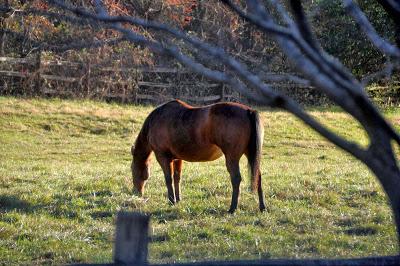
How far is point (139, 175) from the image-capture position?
11.5 m

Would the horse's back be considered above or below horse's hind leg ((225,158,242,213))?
above

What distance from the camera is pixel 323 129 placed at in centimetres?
282

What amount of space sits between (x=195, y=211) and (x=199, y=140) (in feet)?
4.69

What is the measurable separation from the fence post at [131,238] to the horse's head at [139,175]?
763 centimetres

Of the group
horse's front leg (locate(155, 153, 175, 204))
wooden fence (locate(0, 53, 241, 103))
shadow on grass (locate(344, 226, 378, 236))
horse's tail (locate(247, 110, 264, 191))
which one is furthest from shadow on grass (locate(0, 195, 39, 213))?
wooden fence (locate(0, 53, 241, 103))

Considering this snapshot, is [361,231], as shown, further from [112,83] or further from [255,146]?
[112,83]

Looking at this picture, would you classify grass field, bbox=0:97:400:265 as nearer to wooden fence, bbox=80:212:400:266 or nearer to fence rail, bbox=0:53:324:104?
wooden fence, bbox=80:212:400:266

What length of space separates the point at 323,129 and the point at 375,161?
35cm

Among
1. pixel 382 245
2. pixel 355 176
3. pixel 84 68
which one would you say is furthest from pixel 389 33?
pixel 84 68

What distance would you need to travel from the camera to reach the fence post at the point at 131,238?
3537 millimetres

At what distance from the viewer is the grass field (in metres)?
7.42

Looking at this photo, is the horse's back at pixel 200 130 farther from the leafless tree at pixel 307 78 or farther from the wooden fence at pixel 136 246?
the leafless tree at pixel 307 78

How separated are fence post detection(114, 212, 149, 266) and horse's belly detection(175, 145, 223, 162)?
705cm

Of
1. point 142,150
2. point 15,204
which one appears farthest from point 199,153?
point 15,204
